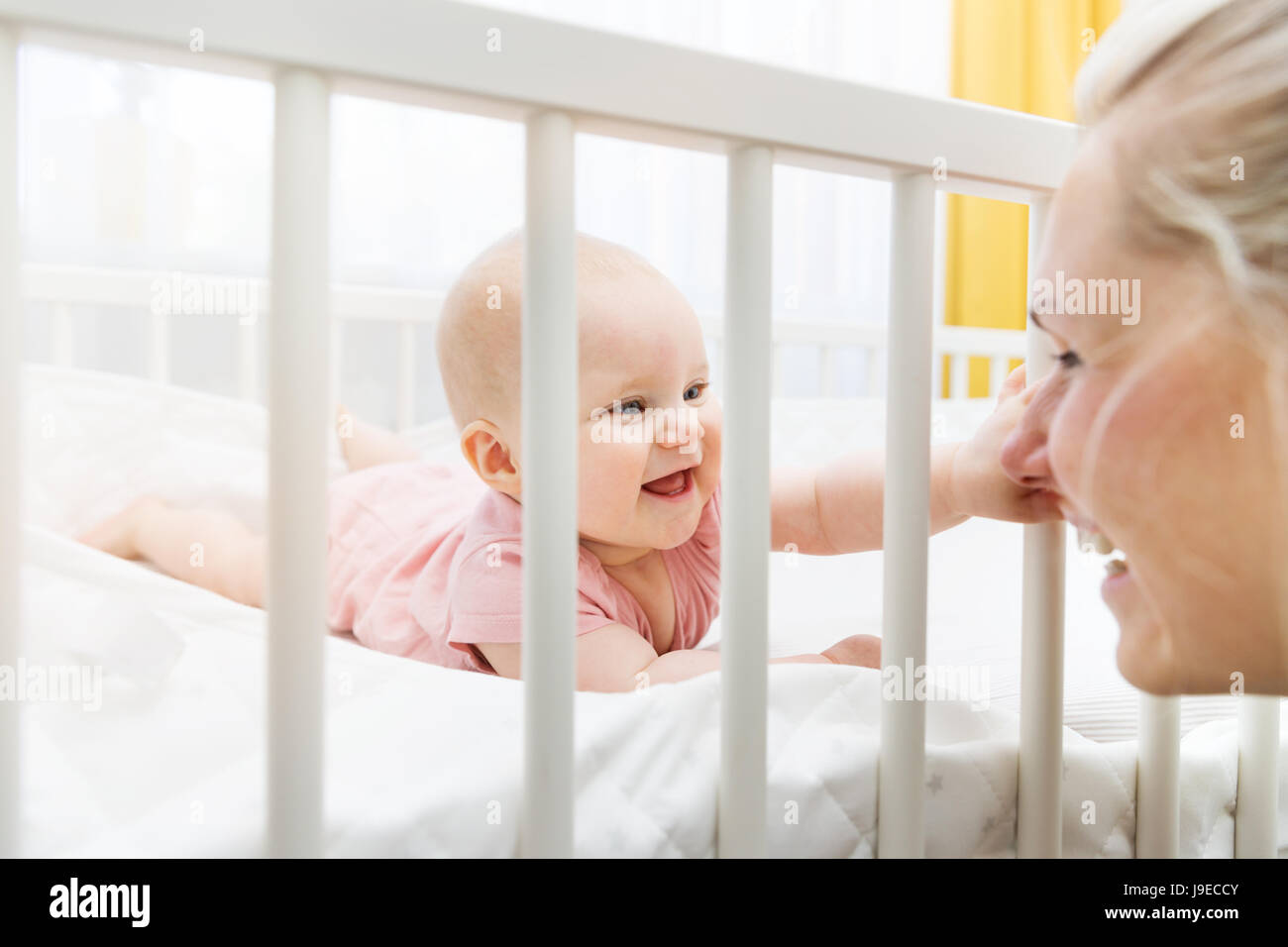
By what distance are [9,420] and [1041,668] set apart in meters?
0.55

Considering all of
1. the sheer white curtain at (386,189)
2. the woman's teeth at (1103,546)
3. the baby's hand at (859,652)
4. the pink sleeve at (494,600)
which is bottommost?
the baby's hand at (859,652)

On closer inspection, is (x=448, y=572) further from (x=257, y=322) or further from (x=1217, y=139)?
(x=257, y=322)

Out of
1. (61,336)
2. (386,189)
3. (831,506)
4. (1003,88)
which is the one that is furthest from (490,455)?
(1003,88)

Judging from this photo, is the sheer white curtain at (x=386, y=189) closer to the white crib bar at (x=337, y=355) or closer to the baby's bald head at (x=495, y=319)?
the white crib bar at (x=337, y=355)

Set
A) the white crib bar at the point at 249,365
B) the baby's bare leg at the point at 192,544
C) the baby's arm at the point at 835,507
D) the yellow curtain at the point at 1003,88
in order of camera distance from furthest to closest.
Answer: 1. the yellow curtain at the point at 1003,88
2. the white crib bar at the point at 249,365
3. the baby's bare leg at the point at 192,544
4. the baby's arm at the point at 835,507

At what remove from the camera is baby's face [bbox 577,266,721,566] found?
27.3 inches

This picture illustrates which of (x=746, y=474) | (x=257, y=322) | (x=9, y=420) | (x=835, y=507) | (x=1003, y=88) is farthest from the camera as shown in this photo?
(x=1003, y=88)

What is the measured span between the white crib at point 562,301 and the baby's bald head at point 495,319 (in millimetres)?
240

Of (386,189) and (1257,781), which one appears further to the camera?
(386,189)

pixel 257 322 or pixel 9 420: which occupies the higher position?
pixel 257 322

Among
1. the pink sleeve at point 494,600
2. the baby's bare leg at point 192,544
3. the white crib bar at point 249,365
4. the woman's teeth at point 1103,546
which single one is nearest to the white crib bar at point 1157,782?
the woman's teeth at point 1103,546

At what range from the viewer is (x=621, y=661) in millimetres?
730

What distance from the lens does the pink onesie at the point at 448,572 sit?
762 millimetres

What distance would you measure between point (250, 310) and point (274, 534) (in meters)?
1.26
